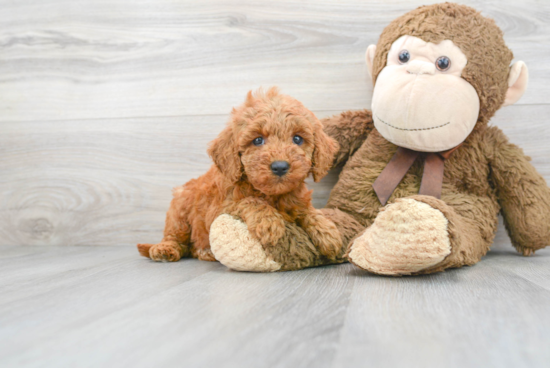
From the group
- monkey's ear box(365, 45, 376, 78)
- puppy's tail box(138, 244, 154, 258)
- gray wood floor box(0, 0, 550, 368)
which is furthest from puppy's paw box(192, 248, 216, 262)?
monkey's ear box(365, 45, 376, 78)

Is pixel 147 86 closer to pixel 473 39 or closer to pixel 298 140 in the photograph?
pixel 298 140

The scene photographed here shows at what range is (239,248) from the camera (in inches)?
36.5

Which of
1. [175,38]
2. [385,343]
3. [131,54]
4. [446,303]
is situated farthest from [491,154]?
[131,54]

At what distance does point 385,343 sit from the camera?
20.6 inches

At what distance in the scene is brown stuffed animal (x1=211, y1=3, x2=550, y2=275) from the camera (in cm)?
102

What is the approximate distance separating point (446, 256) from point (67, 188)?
48.6 inches

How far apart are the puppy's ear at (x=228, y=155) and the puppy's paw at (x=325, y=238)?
0.67 ft

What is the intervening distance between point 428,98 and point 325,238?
397mm

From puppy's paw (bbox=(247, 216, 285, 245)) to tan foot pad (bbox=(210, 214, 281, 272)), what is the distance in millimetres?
17

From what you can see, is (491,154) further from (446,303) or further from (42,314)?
(42,314)

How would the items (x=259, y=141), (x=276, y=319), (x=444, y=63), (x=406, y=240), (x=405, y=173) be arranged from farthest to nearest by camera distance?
(x=405, y=173)
(x=444, y=63)
(x=259, y=141)
(x=406, y=240)
(x=276, y=319)

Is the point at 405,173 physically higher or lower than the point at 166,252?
higher

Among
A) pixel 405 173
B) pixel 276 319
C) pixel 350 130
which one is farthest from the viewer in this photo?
pixel 350 130

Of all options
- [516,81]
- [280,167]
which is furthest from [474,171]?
[280,167]
